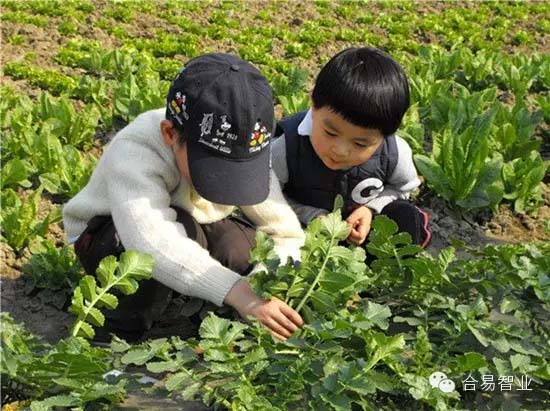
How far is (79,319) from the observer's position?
3002 mm

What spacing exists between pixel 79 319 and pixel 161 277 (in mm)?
383

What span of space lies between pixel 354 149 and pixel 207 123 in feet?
2.90

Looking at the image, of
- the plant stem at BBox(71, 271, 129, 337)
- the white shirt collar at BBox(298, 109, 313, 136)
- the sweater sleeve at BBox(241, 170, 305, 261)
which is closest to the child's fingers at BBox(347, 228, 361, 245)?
the sweater sleeve at BBox(241, 170, 305, 261)

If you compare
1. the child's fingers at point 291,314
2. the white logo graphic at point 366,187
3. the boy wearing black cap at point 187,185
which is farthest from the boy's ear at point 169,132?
the white logo graphic at point 366,187

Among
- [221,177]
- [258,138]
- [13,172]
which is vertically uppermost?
[258,138]

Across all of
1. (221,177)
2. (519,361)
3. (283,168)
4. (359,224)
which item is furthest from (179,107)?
(519,361)

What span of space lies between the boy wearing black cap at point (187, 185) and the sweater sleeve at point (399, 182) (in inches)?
31.2

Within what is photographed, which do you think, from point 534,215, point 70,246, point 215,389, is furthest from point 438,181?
point 215,389

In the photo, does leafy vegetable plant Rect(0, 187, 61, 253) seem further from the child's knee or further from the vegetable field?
the child's knee

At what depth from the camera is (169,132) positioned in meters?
3.30

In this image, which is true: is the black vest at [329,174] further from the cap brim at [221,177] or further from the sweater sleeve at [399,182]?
the cap brim at [221,177]

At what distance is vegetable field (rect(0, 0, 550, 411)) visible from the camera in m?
2.84

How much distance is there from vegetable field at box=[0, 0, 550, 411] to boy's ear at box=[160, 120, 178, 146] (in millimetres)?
525

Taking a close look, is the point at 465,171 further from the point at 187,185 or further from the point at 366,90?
the point at 187,185
